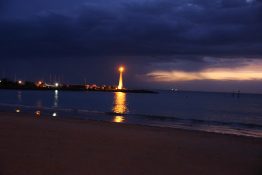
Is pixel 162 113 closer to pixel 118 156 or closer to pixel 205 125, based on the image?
pixel 205 125

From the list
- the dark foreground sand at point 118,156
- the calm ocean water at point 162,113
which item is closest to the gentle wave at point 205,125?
the calm ocean water at point 162,113

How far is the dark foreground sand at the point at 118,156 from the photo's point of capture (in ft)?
27.3

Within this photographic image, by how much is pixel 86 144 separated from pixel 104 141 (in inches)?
40.9

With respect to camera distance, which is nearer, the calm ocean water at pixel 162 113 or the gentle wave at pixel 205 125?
the gentle wave at pixel 205 125

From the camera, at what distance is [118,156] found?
390 inches

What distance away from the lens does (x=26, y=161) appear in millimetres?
8734

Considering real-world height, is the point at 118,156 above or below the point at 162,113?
above

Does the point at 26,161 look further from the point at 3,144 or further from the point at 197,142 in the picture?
the point at 197,142

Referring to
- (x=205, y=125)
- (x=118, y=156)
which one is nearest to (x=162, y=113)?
(x=205, y=125)

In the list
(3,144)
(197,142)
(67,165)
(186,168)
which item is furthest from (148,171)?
(197,142)

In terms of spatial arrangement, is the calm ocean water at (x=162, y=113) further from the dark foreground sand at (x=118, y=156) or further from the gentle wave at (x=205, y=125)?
the dark foreground sand at (x=118, y=156)

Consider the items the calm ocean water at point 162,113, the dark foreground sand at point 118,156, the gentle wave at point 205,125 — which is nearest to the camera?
the dark foreground sand at point 118,156

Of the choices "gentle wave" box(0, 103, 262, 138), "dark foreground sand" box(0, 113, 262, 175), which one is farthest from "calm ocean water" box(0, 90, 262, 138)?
"dark foreground sand" box(0, 113, 262, 175)

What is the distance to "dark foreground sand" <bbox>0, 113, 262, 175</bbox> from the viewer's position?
8.31 meters
